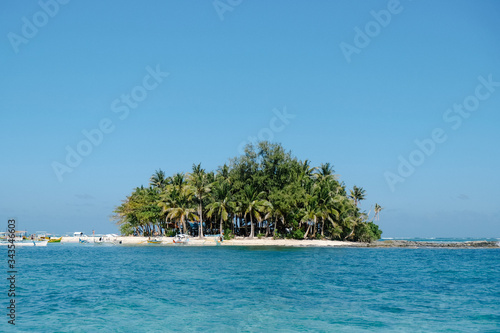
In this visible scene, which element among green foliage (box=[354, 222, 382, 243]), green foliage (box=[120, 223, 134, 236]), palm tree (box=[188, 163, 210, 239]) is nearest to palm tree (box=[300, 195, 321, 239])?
green foliage (box=[354, 222, 382, 243])

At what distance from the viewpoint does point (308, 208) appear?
70.1 meters

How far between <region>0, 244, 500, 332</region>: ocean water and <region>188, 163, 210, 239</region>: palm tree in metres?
40.8

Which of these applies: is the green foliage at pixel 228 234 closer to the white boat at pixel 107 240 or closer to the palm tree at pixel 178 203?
the palm tree at pixel 178 203

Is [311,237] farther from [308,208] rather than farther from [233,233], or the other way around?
[233,233]

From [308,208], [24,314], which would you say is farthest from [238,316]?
[308,208]

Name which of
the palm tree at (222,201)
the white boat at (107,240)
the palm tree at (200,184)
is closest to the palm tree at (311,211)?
the palm tree at (222,201)

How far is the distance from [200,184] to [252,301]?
54867 mm

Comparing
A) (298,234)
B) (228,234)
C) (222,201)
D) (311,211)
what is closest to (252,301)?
(311,211)

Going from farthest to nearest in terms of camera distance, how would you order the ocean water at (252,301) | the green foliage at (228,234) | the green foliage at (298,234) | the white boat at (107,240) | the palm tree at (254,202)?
the white boat at (107,240) → the green foliage at (228,234) → the green foliage at (298,234) → the palm tree at (254,202) → the ocean water at (252,301)

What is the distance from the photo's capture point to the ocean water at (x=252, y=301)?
53.6 feet

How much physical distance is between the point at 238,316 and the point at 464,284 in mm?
18295

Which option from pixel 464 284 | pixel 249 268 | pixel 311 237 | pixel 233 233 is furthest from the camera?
pixel 233 233

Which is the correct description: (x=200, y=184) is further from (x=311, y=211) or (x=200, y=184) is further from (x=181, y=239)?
(x=311, y=211)

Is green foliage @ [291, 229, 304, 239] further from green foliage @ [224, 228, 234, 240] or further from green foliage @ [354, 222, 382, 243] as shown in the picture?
green foliage @ [354, 222, 382, 243]
